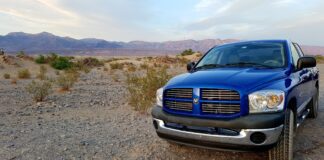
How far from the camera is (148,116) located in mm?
7629

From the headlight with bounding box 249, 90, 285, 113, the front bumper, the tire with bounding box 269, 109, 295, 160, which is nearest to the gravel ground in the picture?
the tire with bounding box 269, 109, 295, 160

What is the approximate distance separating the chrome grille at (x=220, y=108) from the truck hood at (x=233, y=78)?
0.73 feet

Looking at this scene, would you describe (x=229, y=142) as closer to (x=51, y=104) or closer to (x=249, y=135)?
(x=249, y=135)

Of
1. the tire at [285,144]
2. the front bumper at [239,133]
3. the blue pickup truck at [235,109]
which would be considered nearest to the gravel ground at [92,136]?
the tire at [285,144]

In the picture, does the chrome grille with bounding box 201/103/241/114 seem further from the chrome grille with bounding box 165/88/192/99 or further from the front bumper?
the chrome grille with bounding box 165/88/192/99

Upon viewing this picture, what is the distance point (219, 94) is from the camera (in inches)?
144

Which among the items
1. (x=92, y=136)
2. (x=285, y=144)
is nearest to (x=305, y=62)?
(x=285, y=144)

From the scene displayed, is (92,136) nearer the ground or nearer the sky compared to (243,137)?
nearer the ground

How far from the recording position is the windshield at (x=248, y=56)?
15.7 feet

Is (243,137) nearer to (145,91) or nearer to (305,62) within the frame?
(305,62)

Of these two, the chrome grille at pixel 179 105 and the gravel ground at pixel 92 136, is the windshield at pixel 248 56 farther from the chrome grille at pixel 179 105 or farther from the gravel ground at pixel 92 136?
the gravel ground at pixel 92 136

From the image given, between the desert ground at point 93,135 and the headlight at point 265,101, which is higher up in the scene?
the headlight at point 265,101

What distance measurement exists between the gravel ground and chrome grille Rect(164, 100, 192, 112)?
36.4 inches

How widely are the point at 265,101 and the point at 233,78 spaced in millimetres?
507
